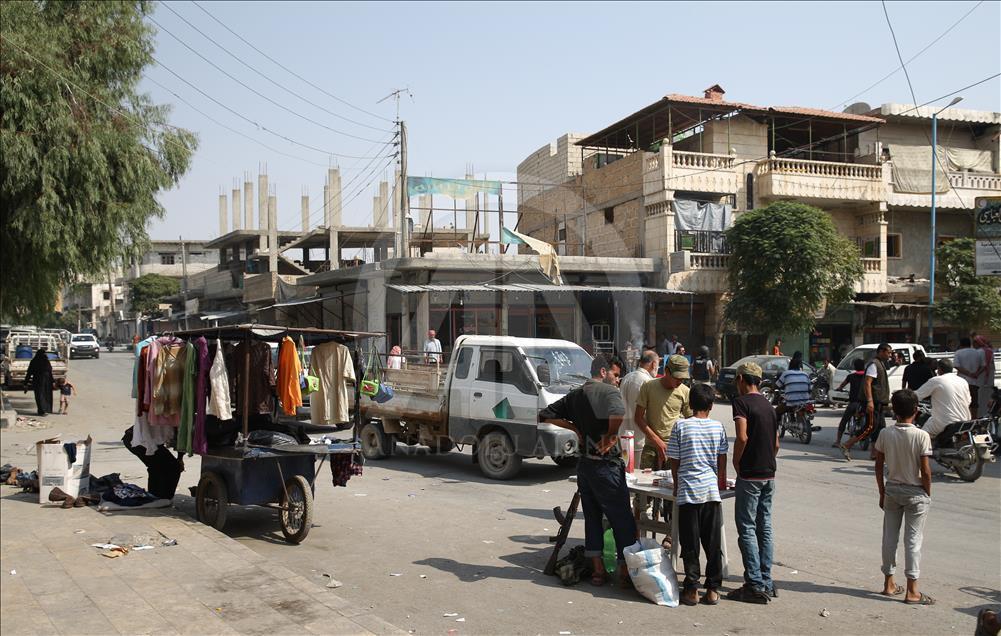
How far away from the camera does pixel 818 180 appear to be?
30.5m

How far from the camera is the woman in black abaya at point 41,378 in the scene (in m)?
19.5

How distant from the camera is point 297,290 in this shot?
118 feet

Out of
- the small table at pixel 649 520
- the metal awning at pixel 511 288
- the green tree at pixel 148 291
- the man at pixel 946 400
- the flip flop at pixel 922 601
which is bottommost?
the flip flop at pixel 922 601

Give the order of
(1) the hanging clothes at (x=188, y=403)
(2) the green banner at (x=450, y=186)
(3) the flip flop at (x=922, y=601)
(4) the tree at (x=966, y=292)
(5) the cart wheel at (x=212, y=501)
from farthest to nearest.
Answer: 1. (4) the tree at (x=966, y=292)
2. (2) the green banner at (x=450, y=186)
3. (1) the hanging clothes at (x=188, y=403)
4. (5) the cart wheel at (x=212, y=501)
5. (3) the flip flop at (x=922, y=601)

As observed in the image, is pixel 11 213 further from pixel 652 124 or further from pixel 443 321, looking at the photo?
pixel 652 124

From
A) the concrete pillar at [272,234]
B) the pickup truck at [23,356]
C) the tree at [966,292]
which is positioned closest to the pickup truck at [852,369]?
the tree at [966,292]

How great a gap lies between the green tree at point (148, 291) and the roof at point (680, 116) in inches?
1809

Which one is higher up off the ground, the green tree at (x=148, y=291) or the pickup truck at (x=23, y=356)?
the green tree at (x=148, y=291)

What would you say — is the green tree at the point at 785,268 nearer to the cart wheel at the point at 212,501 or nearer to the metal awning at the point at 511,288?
the metal awning at the point at 511,288

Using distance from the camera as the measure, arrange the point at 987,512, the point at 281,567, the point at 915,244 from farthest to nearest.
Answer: the point at 915,244, the point at 987,512, the point at 281,567

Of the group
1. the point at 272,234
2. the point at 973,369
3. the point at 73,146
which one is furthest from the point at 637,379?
the point at 272,234

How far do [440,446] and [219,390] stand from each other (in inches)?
229

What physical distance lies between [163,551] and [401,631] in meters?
2.86

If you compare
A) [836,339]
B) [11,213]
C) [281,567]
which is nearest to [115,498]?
[281,567]
